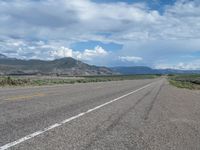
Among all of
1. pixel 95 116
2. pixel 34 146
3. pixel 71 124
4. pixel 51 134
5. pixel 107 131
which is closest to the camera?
pixel 34 146

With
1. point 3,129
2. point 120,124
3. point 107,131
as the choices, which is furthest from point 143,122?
point 3,129

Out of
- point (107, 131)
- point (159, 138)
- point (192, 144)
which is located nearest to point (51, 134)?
point (107, 131)

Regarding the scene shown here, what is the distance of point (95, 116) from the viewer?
1066cm

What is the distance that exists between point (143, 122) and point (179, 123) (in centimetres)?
127

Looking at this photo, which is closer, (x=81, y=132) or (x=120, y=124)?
(x=81, y=132)

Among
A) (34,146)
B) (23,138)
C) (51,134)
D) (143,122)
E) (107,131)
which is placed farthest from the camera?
(143,122)

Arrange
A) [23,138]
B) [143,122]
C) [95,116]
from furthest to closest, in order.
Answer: [95,116]
[143,122]
[23,138]

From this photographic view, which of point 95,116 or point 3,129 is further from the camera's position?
point 95,116

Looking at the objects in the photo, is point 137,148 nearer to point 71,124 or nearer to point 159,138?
point 159,138

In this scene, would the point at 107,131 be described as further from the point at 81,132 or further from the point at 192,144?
the point at 192,144

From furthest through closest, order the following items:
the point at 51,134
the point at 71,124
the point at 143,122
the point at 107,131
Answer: the point at 143,122
the point at 71,124
the point at 107,131
the point at 51,134

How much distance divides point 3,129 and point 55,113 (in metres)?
3.17

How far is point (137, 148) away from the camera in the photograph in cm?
652

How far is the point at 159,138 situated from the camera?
7633mm
